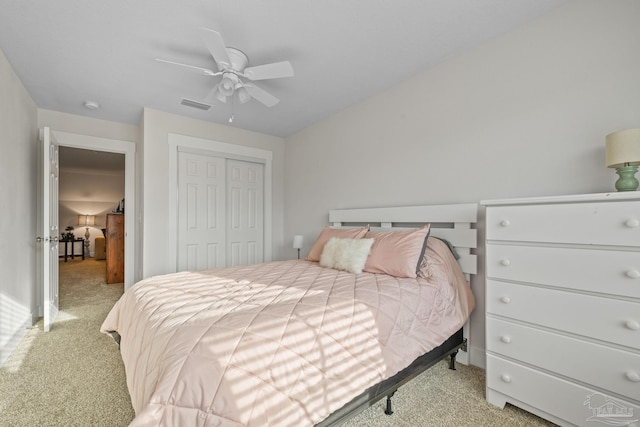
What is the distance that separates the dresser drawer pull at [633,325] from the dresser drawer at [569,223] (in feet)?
1.10

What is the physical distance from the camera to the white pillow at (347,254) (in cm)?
214

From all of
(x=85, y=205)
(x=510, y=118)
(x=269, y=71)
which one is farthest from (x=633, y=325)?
(x=85, y=205)

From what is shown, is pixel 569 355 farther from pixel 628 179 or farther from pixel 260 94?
pixel 260 94

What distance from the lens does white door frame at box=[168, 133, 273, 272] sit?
11.2 feet

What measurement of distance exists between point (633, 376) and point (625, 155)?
1013 millimetres

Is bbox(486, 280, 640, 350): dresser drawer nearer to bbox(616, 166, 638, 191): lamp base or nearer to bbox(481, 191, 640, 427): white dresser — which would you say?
bbox(481, 191, 640, 427): white dresser

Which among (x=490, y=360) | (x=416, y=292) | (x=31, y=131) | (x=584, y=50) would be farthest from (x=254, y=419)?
(x=31, y=131)

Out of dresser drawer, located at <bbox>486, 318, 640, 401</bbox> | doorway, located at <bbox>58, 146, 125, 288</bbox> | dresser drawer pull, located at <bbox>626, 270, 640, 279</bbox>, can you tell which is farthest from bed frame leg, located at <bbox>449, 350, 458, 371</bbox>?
doorway, located at <bbox>58, 146, 125, 288</bbox>

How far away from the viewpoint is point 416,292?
1688 millimetres

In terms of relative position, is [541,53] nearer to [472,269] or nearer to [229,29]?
[472,269]

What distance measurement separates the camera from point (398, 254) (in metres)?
2.00

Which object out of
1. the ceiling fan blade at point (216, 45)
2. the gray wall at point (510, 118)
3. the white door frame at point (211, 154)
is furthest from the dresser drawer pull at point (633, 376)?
the white door frame at point (211, 154)

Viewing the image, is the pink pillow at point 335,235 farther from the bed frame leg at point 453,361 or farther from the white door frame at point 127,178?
the white door frame at point 127,178

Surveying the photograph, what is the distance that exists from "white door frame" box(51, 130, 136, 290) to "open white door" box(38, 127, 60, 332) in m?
0.36
